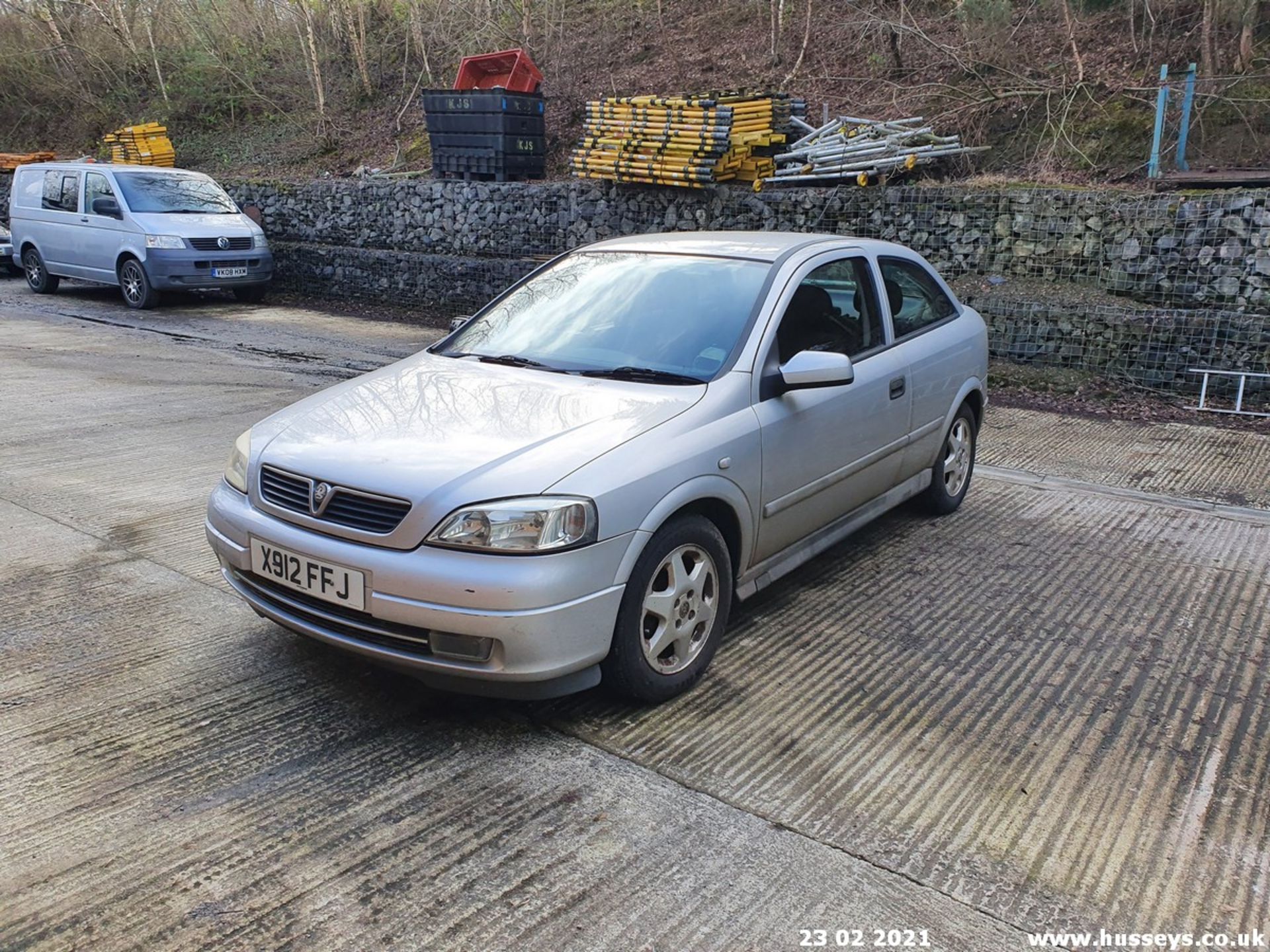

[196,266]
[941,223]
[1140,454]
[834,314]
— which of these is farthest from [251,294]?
[834,314]

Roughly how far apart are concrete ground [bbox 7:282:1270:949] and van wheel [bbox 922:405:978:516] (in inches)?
10.8

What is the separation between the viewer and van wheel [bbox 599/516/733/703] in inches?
137

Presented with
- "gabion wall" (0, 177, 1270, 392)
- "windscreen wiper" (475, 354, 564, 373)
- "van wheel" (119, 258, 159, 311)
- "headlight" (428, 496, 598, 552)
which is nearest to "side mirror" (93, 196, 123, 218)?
"van wheel" (119, 258, 159, 311)

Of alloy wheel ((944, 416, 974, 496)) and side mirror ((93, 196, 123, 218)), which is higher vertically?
side mirror ((93, 196, 123, 218))

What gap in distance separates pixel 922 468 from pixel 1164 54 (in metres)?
9.75

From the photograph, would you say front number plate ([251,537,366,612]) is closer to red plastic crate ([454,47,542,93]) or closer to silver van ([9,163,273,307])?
silver van ([9,163,273,307])

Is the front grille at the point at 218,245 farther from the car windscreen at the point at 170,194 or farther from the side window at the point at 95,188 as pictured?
the side window at the point at 95,188

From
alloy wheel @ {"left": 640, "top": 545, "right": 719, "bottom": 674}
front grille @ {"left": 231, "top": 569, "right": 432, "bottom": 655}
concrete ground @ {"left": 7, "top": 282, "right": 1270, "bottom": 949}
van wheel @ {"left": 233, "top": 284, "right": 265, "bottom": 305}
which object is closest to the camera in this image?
concrete ground @ {"left": 7, "top": 282, "right": 1270, "bottom": 949}

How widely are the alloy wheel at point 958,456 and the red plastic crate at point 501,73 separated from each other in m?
10.3

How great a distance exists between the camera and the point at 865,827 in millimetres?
3055

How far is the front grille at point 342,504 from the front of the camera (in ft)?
11.0

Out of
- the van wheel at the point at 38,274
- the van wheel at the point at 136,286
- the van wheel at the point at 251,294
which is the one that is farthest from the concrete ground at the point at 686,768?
the van wheel at the point at 38,274

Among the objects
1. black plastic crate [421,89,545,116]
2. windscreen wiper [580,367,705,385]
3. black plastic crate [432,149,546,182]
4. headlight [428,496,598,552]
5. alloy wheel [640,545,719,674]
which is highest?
black plastic crate [421,89,545,116]

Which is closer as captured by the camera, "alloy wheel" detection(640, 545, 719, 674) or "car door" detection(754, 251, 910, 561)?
"alloy wheel" detection(640, 545, 719, 674)
